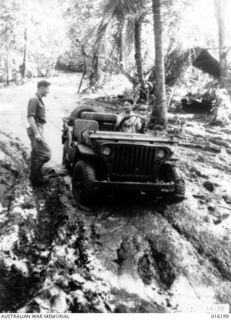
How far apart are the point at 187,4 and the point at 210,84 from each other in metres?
2.91

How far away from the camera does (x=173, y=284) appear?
411 cm

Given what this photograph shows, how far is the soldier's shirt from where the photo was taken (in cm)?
670

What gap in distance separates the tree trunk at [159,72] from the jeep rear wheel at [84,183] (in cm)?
539

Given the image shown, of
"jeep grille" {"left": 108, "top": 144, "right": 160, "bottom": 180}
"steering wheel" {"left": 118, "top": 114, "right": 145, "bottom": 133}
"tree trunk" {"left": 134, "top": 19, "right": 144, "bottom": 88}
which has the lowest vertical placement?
"jeep grille" {"left": 108, "top": 144, "right": 160, "bottom": 180}

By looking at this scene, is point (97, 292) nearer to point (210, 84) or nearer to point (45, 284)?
point (45, 284)

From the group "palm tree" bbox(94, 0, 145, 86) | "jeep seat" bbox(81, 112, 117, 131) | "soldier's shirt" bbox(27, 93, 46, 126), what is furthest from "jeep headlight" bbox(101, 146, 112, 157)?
"palm tree" bbox(94, 0, 145, 86)

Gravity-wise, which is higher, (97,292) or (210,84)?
(210,84)

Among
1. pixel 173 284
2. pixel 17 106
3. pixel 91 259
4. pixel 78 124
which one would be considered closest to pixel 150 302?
pixel 173 284

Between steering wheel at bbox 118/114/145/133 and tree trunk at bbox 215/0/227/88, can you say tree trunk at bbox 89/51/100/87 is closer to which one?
tree trunk at bbox 215/0/227/88

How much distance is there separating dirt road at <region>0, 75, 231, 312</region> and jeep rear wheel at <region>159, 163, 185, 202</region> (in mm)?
206

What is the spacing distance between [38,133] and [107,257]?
2883 mm

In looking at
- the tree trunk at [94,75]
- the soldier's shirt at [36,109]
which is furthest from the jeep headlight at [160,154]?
the tree trunk at [94,75]

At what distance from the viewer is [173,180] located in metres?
5.89

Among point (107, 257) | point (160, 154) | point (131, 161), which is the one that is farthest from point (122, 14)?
point (107, 257)
